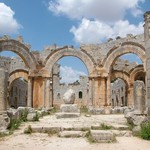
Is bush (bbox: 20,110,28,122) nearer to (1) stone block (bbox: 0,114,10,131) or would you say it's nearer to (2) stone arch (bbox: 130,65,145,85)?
(1) stone block (bbox: 0,114,10,131)

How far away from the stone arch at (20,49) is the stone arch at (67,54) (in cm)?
128

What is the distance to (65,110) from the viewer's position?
16.5 m

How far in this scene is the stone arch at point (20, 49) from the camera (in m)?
22.5

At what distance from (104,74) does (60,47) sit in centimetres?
442

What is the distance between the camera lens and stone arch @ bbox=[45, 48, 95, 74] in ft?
77.5

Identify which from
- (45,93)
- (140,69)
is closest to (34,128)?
(45,93)

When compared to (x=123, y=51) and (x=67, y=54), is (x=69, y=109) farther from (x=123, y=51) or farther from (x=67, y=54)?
(x=123, y=51)

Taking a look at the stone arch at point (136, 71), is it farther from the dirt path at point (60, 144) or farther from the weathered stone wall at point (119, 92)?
the dirt path at point (60, 144)

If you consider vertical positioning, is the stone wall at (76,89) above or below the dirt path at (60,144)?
above

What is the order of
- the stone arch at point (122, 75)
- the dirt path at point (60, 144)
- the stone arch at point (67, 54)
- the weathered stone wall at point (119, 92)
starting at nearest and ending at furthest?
1. the dirt path at point (60, 144)
2. the stone arch at point (67, 54)
3. the stone arch at point (122, 75)
4. the weathered stone wall at point (119, 92)

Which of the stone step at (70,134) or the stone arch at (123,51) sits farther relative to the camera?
the stone arch at (123,51)

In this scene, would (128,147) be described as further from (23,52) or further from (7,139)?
(23,52)

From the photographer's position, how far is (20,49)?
75.2 feet

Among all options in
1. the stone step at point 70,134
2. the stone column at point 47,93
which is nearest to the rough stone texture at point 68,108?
the stone column at point 47,93
